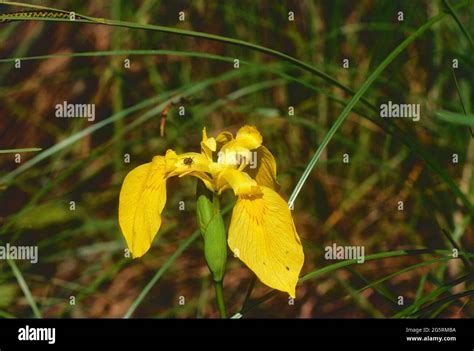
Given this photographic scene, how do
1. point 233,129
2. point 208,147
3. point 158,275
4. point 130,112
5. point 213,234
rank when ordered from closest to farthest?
point 213,234, point 208,147, point 158,275, point 130,112, point 233,129

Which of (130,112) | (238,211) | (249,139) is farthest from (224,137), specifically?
(130,112)

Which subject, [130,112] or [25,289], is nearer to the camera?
[25,289]

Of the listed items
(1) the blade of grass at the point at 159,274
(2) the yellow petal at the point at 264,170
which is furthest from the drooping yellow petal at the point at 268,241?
(1) the blade of grass at the point at 159,274

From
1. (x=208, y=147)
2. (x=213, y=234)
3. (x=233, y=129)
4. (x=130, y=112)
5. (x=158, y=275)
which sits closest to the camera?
(x=213, y=234)

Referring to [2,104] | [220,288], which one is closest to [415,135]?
[220,288]

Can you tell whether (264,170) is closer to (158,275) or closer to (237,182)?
(237,182)

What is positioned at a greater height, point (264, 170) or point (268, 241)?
point (264, 170)

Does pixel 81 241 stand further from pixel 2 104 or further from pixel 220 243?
pixel 220 243

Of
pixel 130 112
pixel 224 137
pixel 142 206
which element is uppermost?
pixel 130 112
